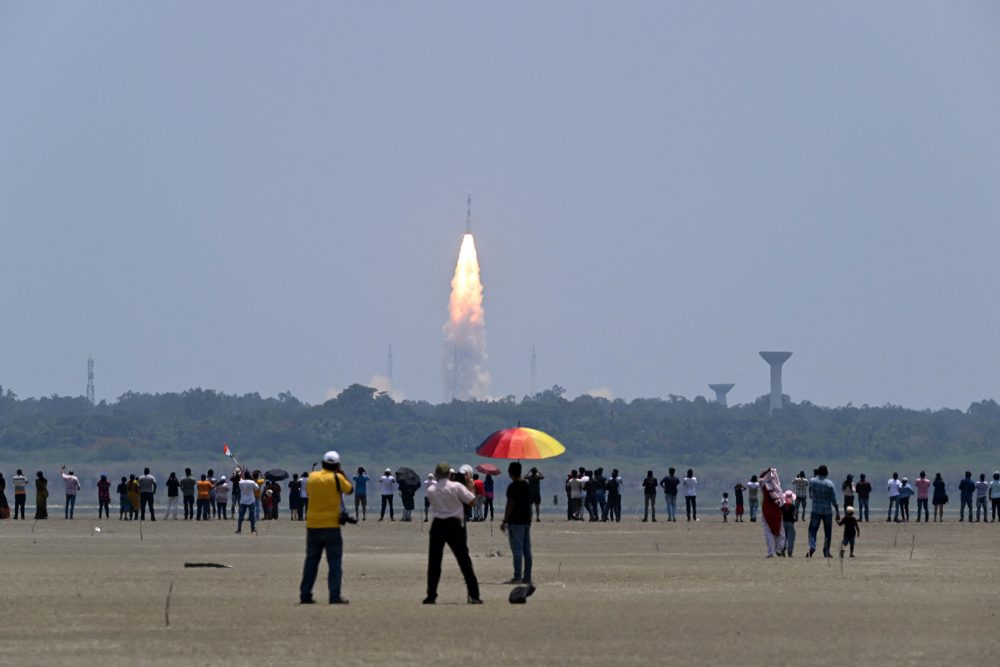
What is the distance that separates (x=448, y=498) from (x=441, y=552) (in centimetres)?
57

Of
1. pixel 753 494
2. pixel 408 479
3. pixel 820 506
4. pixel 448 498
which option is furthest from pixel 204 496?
pixel 448 498

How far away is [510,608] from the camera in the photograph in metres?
20.6

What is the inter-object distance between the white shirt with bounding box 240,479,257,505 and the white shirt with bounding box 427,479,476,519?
2018cm

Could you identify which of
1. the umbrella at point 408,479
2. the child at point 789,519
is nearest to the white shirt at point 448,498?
the child at point 789,519

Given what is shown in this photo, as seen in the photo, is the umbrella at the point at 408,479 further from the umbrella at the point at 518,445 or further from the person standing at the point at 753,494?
the umbrella at the point at 518,445

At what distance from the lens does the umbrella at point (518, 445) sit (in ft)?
121

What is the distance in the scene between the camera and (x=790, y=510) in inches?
1224

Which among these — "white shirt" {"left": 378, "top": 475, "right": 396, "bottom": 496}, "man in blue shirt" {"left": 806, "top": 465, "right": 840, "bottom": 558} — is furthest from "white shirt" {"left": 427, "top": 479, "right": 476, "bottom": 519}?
"white shirt" {"left": 378, "top": 475, "right": 396, "bottom": 496}

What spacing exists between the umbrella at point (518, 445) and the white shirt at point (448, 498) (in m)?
15.0

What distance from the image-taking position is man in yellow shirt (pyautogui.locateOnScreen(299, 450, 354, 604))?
20906 mm

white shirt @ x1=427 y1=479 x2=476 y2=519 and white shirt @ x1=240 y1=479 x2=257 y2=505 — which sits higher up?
white shirt @ x1=240 y1=479 x2=257 y2=505

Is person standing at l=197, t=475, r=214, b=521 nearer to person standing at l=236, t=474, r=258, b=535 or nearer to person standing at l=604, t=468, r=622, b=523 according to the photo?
person standing at l=236, t=474, r=258, b=535

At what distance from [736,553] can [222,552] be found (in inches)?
331

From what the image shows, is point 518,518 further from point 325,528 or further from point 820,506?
point 820,506
